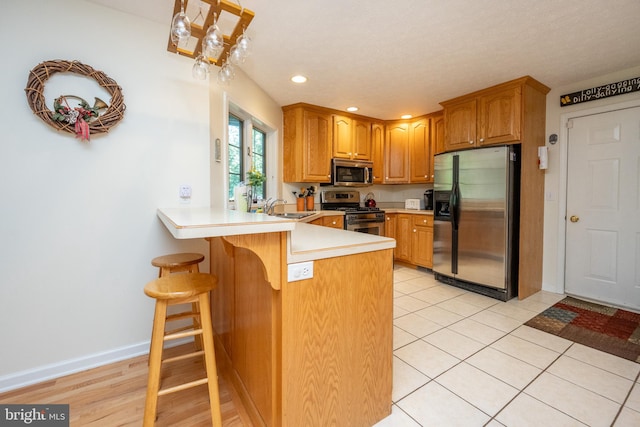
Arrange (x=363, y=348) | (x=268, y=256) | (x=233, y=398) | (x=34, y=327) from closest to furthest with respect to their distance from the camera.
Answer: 1. (x=268, y=256)
2. (x=363, y=348)
3. (x=233, y=398)
4. (x=34, y=327)

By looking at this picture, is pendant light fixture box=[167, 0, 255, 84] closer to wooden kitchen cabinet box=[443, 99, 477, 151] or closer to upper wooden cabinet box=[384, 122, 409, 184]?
wooden kitchen cabinet box=[443, 99, 477, 151]

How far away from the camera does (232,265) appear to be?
1689 mm

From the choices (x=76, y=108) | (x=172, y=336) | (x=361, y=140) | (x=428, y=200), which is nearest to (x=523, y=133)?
(x=428, y=200)

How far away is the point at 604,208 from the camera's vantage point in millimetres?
2936

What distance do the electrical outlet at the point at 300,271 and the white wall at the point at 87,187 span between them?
1.44 metres

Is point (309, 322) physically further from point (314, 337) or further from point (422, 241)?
point (422, 241)

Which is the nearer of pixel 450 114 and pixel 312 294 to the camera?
pixel 312 294

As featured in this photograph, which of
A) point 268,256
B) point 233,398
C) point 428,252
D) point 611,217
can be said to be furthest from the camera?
point 428,252

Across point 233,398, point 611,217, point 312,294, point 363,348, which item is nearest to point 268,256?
point 312,294

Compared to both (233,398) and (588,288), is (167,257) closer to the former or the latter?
(233,398)

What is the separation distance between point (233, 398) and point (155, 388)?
20.6 inches

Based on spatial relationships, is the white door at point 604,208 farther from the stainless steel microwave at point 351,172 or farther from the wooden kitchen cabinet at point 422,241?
the stainless steel microwave at point 351,172

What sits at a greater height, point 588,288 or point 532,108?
point 532,108

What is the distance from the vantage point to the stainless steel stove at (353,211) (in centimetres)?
405
